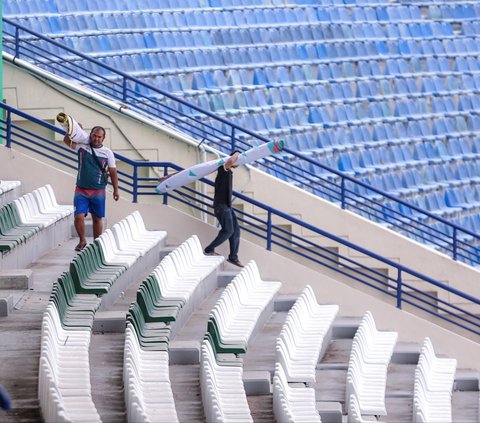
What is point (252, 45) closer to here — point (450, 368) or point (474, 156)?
point (474, 156)

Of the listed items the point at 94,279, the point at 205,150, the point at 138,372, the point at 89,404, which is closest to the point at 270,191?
the point at 205,150

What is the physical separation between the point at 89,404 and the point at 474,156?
38.0 ft

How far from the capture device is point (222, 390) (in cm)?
788

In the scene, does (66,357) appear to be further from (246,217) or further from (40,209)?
(246,217)

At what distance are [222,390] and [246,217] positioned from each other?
5023mm

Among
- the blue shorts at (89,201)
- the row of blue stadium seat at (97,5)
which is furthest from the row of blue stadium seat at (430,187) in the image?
the blue shorts at (89,201)

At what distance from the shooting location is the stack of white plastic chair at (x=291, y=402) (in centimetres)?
762

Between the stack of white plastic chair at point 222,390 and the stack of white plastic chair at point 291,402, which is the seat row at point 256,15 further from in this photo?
the stack of white plastic chair at point 291,402

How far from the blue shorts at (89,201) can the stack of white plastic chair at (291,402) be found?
2.72 metres

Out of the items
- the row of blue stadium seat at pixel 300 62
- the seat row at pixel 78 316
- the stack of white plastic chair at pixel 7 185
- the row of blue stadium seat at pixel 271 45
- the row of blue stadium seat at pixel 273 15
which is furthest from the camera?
the row of blue stadium seat at pixel 273 15

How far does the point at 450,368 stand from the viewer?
10.6 meters

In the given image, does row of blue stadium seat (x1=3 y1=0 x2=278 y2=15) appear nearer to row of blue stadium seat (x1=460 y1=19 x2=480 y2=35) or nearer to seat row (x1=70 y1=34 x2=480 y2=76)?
seat row (x1=70 y1=34 x2=480 y2=76)

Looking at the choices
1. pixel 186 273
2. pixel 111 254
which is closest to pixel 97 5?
pixel 186 273

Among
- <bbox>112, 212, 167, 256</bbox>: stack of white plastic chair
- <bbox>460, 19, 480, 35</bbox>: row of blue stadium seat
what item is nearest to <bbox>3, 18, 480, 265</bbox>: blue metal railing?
<bbox>112, 212, 167, 256</bbox>: stack of white plastic chair
